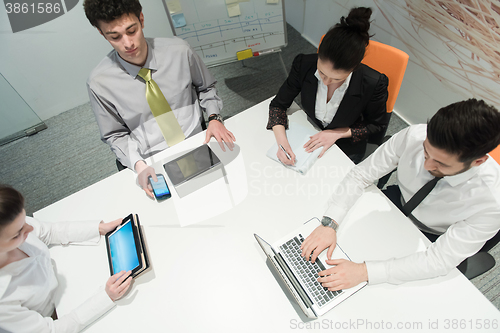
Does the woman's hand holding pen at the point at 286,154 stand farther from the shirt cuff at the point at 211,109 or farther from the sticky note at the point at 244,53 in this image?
the sticky note at the point at 244,53

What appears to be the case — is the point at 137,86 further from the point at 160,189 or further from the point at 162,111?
the point at 160,189

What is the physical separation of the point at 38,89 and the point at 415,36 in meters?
3.16

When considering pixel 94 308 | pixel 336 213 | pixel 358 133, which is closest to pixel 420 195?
pixel 336 213

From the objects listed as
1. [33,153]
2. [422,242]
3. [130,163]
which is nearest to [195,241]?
[130,163]

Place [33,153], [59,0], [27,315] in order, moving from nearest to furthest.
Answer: [27,315] → [59,0] → [33,153]

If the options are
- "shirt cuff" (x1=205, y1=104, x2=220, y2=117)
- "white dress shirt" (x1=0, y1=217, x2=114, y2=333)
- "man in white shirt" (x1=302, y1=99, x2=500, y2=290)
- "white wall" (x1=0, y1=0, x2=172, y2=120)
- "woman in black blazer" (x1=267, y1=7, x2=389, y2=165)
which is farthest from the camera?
"white wall" (x1=0, y1=0, x2=172, y2=120)

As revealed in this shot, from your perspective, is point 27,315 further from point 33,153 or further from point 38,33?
point 38,33

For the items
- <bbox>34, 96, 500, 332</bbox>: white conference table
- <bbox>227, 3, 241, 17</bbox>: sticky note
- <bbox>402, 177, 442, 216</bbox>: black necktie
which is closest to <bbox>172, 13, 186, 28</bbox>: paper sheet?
<bbox>227, 3, 241, 17</bbox>: sticky note

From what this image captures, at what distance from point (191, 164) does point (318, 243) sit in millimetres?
697

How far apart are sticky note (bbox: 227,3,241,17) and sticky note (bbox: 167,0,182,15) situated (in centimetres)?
36

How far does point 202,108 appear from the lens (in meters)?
1.82

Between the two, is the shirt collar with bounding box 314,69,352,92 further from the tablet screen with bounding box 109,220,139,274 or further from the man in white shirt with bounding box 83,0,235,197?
the tablet screen with bounding box 109,220,139,274

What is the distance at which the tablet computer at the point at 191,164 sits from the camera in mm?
1313

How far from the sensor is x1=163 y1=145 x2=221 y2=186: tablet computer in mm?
1313
